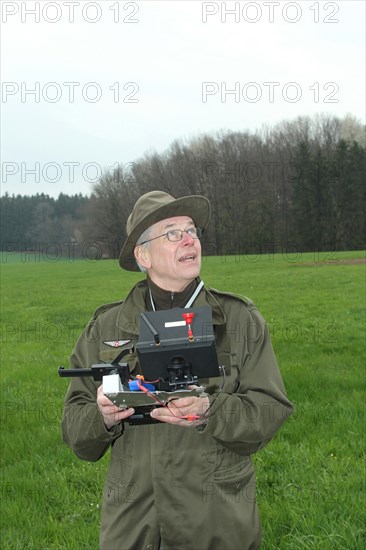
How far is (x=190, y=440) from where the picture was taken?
2.79 meters

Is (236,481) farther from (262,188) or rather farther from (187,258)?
(262,188)

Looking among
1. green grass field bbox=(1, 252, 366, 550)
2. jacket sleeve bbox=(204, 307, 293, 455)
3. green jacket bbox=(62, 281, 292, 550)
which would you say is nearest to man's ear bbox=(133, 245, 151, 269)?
green jacket bbox=(62, 281, 292, 550)

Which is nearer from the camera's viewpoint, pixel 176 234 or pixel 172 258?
pixel 172 258

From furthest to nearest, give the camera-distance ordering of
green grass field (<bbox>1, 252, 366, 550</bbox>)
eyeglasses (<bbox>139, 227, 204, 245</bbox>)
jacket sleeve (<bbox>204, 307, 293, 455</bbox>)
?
green grass field (<bbox>1, 252, 366, 550</bbox>), eyeglasses (<bbox>139, 227, 204, 245</bbox>), jacket sleeve (<bbox>204, 307, 293, 455</bbox>)

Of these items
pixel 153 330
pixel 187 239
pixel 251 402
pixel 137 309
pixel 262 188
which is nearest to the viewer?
pixel 153 330

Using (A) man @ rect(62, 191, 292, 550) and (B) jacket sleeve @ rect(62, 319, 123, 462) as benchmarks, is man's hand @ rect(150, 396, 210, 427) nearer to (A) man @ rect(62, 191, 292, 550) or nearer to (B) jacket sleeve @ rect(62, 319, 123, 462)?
(A) man @ rect(62, 191, 292, 550)

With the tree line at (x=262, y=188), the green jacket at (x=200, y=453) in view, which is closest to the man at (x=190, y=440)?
the green jacket at (x=200, y=453)

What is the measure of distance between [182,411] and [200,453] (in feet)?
1.52

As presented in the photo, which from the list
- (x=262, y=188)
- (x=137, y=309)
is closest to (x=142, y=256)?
(x=137, y=309)

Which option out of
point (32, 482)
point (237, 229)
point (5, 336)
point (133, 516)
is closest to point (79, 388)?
point (133, 516)

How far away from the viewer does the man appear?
8.91 feet

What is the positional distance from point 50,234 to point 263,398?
107649 mm

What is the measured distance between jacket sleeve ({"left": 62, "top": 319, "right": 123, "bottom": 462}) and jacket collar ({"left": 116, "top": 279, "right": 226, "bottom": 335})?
208 mm

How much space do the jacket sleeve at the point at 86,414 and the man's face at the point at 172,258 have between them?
1.49ft
